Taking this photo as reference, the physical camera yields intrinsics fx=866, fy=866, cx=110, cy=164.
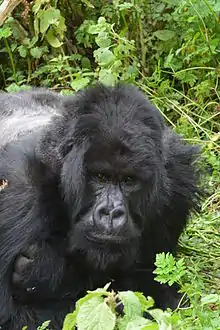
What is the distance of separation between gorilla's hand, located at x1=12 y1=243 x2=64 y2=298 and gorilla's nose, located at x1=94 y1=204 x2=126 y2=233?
1.58ft

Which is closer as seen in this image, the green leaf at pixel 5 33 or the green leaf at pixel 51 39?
the green leaf at pixel 5 33

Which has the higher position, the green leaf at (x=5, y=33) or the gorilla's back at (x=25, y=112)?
the green leaf at (x=5, y=33)

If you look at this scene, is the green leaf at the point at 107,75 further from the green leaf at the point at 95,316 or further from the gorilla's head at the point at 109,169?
the green leaf at the point at 95,316

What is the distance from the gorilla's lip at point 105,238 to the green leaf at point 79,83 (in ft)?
7.35

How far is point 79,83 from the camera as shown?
648 cm

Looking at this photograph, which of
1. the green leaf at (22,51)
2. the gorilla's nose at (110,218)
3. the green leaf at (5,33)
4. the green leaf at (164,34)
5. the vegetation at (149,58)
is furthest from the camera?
the green leaf at (22,51)

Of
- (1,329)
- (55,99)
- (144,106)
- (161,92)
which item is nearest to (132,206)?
(144,106)

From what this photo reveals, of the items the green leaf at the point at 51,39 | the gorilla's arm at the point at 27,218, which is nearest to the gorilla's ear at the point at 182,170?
the gorilla's arm at the point at 27,218

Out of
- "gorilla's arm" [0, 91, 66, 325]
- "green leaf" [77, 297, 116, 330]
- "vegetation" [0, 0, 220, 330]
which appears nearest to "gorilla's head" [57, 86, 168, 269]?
"gorilla's arm" [0, 91, 66, 325]

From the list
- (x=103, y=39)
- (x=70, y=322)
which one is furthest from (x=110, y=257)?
(x=103, y=39)

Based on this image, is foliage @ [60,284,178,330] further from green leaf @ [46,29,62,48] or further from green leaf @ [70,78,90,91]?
green leaf @ [46,29,62,48]

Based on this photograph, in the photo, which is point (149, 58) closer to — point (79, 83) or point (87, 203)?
point (79, 83)

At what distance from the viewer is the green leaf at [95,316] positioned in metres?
3.05

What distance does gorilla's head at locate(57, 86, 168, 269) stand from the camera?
4.26 m
